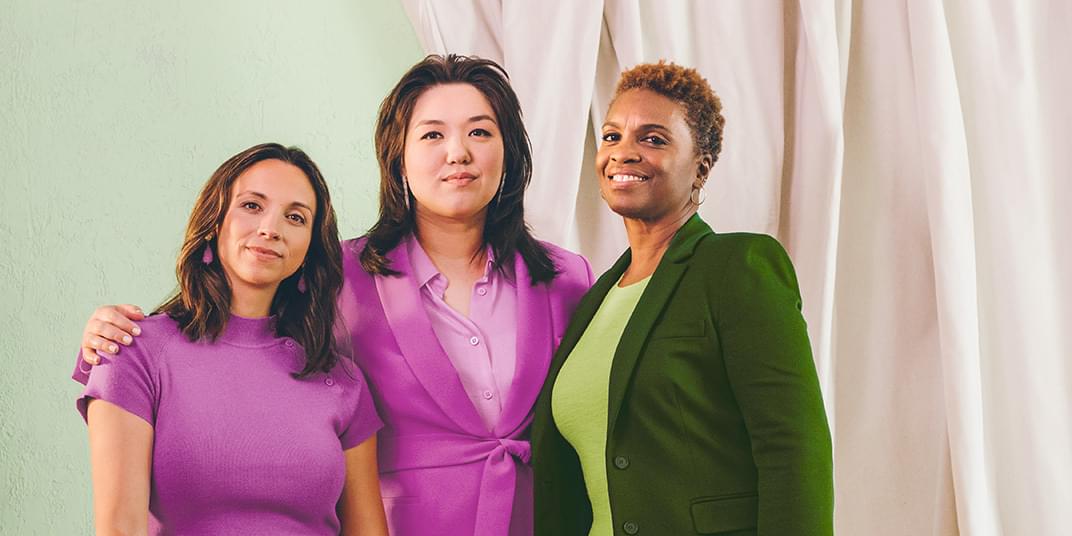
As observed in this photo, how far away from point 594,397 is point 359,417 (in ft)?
1.18

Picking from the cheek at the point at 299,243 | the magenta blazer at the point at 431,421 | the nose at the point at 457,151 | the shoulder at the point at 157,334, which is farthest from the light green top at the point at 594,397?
the shoulder at the point at 157,334

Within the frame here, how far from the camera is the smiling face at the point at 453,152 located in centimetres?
169

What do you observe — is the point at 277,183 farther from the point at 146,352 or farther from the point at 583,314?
the point at 583,314

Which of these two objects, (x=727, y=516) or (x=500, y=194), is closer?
(x=727, y=516)

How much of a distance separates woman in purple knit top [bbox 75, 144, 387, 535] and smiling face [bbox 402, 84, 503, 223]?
16cm

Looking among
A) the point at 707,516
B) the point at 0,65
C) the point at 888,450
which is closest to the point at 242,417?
the point at 707,516

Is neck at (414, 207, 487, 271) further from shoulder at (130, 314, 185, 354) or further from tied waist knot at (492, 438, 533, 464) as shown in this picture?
shoulder at (130, 314, 185, 354)

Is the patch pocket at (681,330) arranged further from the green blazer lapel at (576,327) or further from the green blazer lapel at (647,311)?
the green blazer lapel at (576,327)

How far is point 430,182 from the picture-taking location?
5.55 ft

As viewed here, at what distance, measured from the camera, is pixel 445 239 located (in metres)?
1.79

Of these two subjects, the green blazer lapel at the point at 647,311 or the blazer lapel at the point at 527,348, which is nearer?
the green blazer lapel at the point at 647,311

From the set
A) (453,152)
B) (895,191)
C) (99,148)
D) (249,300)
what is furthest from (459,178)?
(895,191)

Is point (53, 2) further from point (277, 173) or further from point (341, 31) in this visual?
point (277, 173)

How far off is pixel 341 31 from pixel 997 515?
1.65 m
